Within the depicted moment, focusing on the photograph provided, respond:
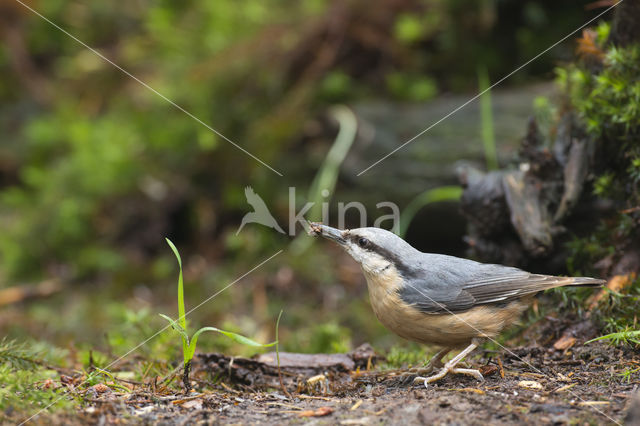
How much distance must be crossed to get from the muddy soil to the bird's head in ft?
2.33

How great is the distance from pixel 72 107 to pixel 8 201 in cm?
213

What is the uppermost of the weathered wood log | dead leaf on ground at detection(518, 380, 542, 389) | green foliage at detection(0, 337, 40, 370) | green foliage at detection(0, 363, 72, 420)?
the weathered wood log

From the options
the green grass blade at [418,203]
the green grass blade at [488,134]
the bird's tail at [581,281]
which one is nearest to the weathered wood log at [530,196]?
the bird's tail at [581,281]

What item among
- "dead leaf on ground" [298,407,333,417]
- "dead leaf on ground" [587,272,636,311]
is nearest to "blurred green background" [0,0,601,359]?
"dead leaf on ground" [587,272,636,311]

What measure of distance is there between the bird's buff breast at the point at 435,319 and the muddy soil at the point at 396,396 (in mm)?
234

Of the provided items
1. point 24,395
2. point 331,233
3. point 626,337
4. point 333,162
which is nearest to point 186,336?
point 24,395

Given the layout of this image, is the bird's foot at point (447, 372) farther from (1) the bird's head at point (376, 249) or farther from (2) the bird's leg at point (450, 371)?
(1) the bird's head at point (376, 249)

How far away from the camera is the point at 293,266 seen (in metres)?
7.24

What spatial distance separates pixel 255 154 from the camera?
309 inches

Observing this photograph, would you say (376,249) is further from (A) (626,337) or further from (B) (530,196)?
(A) (626,337)

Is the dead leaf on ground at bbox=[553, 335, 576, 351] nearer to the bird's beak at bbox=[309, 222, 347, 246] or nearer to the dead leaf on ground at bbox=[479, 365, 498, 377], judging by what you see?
the dead leaf on ground at bbox=[479, 365, 498, 377]

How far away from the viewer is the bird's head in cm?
400

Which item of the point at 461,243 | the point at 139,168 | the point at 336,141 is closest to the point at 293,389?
the point at 461,243

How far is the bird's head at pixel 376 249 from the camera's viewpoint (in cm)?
400
